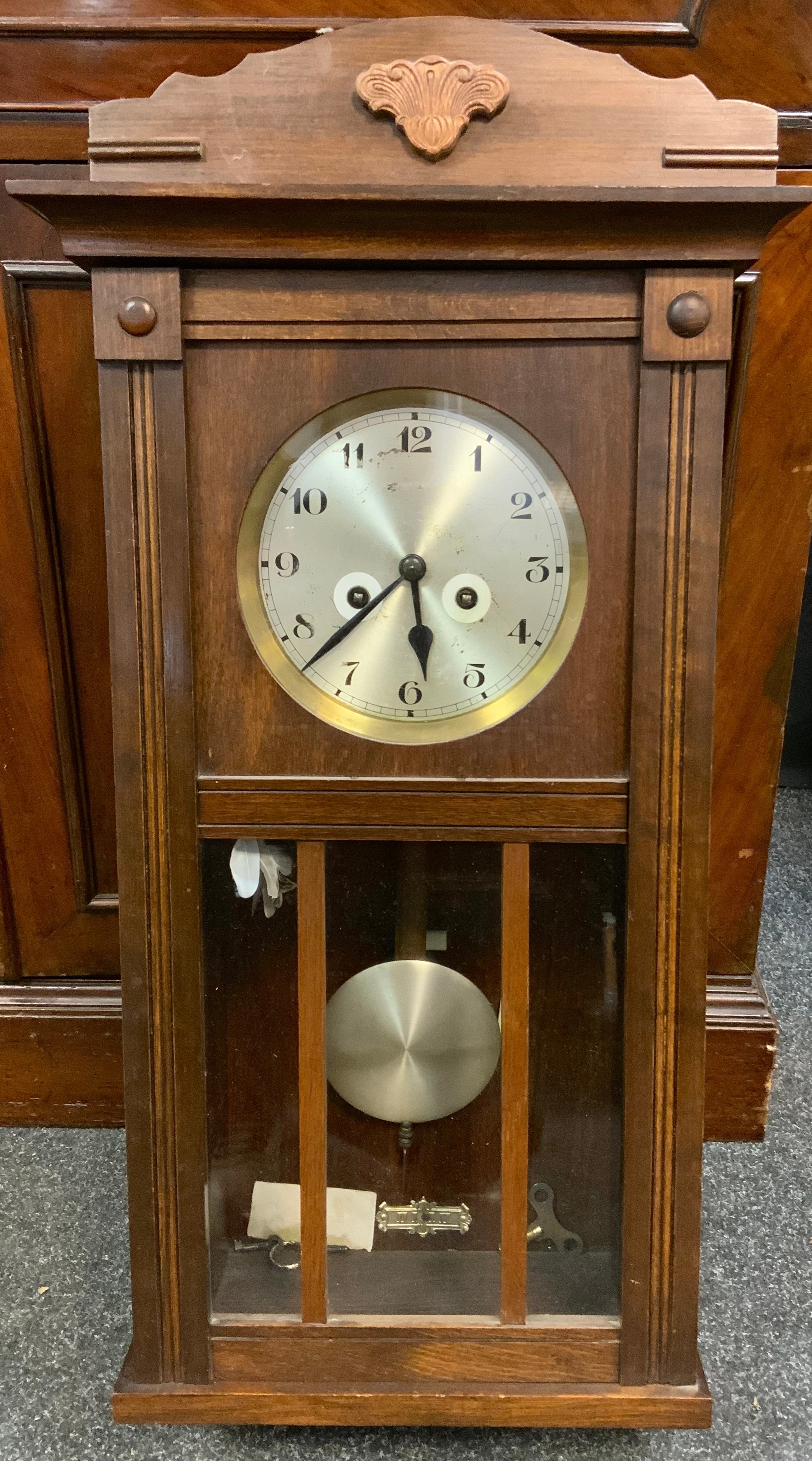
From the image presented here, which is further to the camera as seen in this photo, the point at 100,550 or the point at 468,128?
the point at 100,550

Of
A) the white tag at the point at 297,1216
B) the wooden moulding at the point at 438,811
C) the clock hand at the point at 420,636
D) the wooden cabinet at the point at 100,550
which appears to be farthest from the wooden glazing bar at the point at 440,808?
the wooden cabinet at the point at 100,550

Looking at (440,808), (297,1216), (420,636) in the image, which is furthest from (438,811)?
(297,1216)

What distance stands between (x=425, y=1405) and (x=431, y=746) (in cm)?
56

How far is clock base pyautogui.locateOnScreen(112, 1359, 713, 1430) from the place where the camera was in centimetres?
80

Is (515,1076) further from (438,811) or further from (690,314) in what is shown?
(690,314)

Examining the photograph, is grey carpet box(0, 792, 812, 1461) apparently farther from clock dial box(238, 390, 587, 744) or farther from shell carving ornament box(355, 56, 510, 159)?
shell carving ornament box(355, 56, 510, 159)

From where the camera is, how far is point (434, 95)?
0.71 m

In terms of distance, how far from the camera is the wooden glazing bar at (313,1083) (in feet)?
2.65

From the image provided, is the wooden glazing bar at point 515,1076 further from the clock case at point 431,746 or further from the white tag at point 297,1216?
the white tag at point 297,1216

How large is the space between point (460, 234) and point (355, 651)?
326mm

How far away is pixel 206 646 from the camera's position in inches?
30.9

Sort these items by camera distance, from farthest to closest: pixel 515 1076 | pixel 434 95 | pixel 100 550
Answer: pixel 100 550 → pixel 515 1076 → pixel 434 95

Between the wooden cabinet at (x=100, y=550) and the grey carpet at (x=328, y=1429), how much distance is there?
82 mm

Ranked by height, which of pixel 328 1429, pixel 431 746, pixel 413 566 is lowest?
pixel 328 1429
